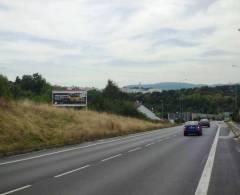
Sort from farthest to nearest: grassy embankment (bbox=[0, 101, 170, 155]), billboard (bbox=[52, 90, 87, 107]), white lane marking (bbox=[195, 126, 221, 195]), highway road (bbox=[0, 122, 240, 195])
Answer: billboard (bbox=[52, 90, 87, 107]) → grassy embankment (bbox=[0, 101, 170, 155]) → highway road (bbox=[0, 122, 240, 195]) → white lane marking (bbox=[195, 126, 221, 195])

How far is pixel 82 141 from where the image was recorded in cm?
3647

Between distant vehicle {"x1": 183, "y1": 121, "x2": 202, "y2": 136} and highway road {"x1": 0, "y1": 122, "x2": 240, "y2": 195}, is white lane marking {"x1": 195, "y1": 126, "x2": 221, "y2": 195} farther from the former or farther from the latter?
distant vehicle {"x1": 183, "y1": 121, "x2": 202, "y2": 136}

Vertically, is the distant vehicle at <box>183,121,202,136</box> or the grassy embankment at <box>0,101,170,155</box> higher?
the grassy embankment at <box>0,101,170,155</box>

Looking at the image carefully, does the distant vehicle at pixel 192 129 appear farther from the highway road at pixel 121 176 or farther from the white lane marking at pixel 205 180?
the white lane marking at pixel 205 180

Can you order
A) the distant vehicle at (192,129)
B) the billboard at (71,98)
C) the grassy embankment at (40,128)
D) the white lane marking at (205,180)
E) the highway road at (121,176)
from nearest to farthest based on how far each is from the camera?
1. the white lane marking at (205,180)
2. the highway road at (121,176)
3. the grassy embankment at (40,128)
4. the distant vehicle at (192,129)
5. the billboard at (71,98)

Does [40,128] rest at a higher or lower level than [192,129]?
higher

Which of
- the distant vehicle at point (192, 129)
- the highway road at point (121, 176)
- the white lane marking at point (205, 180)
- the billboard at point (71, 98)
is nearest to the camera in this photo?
the white lane marking at point (205, 180)

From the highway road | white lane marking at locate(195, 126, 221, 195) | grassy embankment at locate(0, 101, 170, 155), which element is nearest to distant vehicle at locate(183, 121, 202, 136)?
grassy embankment at locate(0, 101, 170, 155)

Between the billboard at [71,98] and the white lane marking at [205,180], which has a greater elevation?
the billboard at [71,98]

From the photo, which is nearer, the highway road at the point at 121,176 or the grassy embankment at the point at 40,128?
the highway road at the point at 121,176

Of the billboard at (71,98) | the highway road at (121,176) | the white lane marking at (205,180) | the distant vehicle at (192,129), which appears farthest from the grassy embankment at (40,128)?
the billboard at (71,98)

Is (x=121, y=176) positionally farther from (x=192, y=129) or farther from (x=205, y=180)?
(x=192, y=129)

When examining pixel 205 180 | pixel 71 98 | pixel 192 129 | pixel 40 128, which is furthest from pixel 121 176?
pixel 71 98

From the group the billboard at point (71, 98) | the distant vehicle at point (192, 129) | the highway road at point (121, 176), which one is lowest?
the distant vehicle at point (192, 129)
